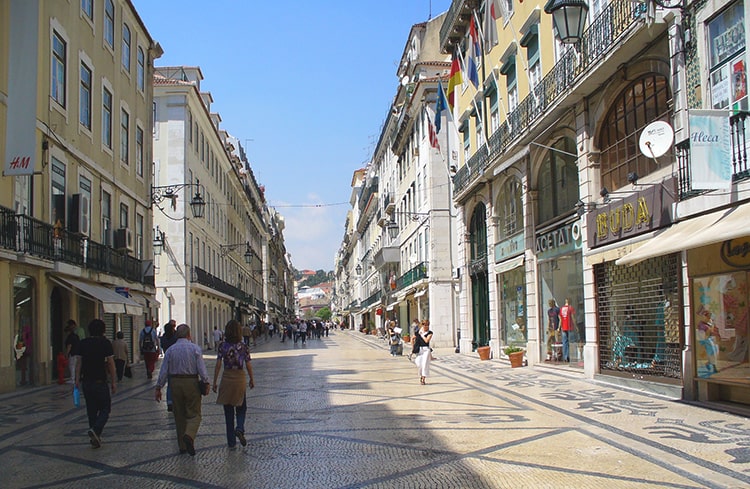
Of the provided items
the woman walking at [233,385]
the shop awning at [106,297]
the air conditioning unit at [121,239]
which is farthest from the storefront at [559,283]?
the air conditioning unit at [121,239]

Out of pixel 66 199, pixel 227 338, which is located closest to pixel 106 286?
pixel 66 199

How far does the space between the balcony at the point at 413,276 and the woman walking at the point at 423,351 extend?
21.6 metres

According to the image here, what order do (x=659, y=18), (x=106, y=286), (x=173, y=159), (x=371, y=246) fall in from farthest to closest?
(x=371, y=246) → (x=173, y=159) → (x=106, y=286) → (x=659, y=18)

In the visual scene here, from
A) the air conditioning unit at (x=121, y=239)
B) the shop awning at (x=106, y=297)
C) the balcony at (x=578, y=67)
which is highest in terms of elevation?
the balcony at (x=578, y=67)

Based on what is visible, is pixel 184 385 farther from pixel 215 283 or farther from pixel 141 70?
pixel 215 283

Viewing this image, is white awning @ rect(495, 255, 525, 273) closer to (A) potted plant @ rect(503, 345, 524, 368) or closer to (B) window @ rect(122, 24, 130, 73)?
(A) potted plant @ rect(503, 345, 524, 368)

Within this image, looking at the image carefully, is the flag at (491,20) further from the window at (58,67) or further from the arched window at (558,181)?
the window at (58,67)

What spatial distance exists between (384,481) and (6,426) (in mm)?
7395

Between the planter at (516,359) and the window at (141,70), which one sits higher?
the window at (141,70)

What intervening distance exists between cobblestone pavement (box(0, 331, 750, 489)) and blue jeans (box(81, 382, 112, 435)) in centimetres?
36

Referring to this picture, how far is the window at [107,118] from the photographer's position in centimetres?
2516

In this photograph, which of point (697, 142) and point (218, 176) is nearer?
point (697, 142)

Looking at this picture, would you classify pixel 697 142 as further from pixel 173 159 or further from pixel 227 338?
pixel 173 159

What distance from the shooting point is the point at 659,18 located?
13.2 m
